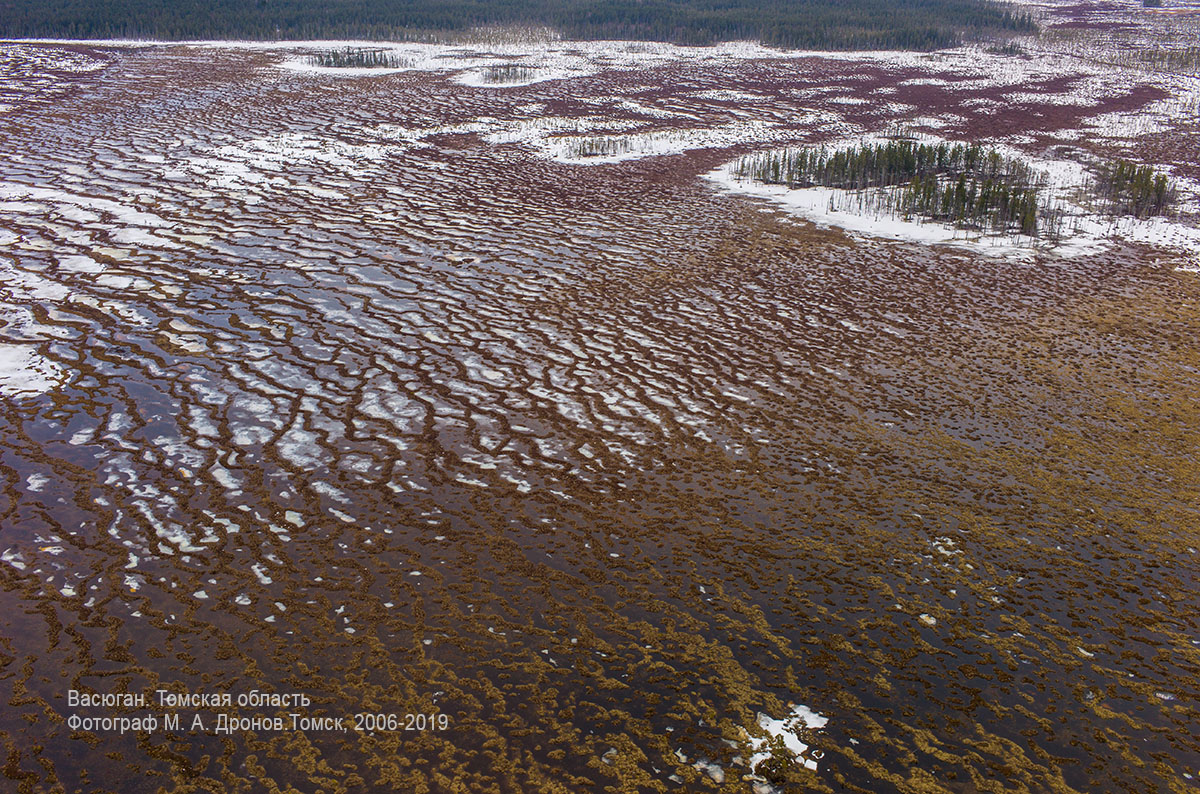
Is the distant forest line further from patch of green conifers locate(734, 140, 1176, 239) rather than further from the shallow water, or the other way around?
the shallow water

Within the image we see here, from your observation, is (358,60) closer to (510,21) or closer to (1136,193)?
(510,21)

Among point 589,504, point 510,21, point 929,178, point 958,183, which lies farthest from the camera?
point 510,21

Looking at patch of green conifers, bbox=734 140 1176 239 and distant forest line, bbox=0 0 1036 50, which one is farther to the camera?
distant forest line, bbox=0 0 1036 50

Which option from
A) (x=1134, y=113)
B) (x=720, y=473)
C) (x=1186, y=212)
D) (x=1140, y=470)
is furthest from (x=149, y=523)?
(x=1134, y=113)

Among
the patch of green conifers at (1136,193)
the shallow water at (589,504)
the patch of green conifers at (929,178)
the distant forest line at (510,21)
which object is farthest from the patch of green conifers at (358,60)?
the patch of green conifers at (1136,193)

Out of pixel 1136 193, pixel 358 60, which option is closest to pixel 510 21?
pixel 358 60

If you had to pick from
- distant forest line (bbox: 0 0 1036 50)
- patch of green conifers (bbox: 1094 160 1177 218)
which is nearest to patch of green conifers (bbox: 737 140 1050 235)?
patch of green conifers (bbox: 1094 160 1177 218)

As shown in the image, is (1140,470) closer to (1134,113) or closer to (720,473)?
(720,473)

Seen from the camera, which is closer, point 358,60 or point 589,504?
point 589,504
